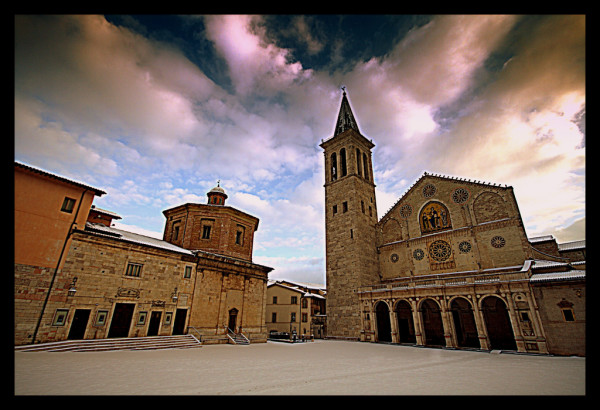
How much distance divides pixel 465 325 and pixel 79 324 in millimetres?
31619

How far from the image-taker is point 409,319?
92.8ft

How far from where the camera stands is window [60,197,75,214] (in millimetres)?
16453

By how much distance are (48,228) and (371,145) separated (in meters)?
37.9

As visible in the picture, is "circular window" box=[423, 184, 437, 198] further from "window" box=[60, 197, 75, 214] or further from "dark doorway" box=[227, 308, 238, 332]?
"window" box=[60, 197, 75, 214]

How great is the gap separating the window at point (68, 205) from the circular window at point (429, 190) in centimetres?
3395

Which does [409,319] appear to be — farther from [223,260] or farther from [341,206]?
[223,260]

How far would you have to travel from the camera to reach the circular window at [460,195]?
2884 cm

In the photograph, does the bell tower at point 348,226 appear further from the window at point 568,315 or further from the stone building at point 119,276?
the window at point 568,315

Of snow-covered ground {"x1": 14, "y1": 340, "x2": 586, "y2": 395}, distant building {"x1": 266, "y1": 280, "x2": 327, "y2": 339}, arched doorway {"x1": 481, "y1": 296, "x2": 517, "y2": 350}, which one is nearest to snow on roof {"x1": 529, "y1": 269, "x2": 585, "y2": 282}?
arched doorway {"x1": 481, "y1": 296, "x2": 517, "y2": 350}

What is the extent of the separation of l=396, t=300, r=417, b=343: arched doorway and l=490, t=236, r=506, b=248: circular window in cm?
1066

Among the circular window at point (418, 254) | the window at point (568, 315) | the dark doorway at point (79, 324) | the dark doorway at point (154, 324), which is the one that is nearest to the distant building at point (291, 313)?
the circular window at point (418, 254)

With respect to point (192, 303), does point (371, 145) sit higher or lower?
higher
